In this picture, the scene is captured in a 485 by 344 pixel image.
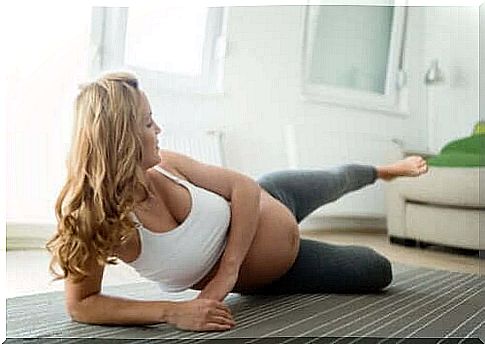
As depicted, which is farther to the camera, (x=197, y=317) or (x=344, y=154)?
(x=344, y=154)

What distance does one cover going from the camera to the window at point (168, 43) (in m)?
1.48

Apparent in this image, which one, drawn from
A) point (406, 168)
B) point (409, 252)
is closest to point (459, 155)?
point (406, 168)

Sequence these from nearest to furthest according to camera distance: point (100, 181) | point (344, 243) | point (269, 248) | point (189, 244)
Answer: point (100, 181) → point (189, 244) → point (269, 248) → point (344, 243)

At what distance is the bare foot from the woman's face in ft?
1.63

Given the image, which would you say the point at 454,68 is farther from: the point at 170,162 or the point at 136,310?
the point at 136,310

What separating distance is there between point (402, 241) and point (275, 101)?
38cm

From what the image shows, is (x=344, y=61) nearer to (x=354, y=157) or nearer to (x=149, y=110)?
(x=354, y=157)

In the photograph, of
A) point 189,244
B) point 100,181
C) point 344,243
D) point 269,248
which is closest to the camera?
point 100,181

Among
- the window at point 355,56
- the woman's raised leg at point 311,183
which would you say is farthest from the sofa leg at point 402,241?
the window at point 355,56

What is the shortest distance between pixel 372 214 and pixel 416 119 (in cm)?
21

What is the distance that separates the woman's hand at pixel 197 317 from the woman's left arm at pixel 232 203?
6cm

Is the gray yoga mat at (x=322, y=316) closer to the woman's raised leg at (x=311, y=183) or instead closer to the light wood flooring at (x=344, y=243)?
the light wood flooring at (x=344, y=243)

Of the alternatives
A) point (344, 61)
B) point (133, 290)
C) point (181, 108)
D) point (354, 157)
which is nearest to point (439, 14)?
point (344, 61)

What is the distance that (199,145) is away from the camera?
148 centimetres
